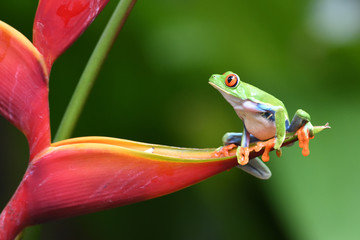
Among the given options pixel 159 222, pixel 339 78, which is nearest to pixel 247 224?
pixel 159 222

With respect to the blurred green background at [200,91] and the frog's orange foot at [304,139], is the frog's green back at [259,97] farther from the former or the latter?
the blurred green background at [200,91]

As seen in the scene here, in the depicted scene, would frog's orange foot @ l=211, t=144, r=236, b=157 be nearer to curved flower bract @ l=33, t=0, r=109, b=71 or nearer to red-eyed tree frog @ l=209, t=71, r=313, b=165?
red-eyed tree frog @ l=209, t=71, r=313, b=165

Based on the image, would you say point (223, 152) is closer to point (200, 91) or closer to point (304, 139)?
point (304, 139)

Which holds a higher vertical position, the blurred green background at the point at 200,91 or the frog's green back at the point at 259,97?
the frog's green back at the point at 259,97

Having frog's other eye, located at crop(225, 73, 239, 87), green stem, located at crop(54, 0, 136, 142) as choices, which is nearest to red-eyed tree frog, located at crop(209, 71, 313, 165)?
frog's other eye, located at crop(225, 73, 239, 87)

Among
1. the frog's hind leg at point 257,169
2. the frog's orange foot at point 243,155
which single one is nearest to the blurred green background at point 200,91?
the frog's hind leg at point 257,169
